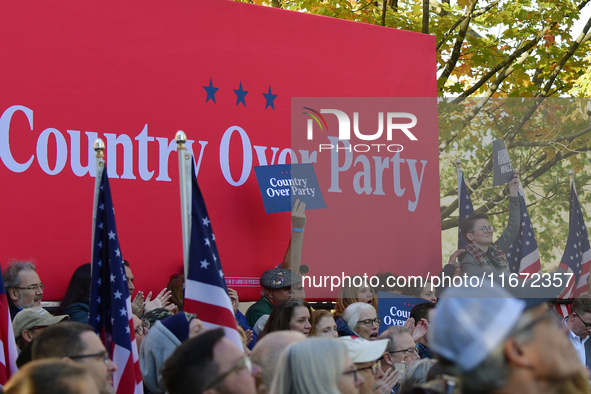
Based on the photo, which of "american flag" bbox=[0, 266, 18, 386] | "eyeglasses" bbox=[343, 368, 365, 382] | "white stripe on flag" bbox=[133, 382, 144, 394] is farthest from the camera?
"american flag" bbox=[0, 266, 18, 386]

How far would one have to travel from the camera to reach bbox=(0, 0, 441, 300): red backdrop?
232 inches

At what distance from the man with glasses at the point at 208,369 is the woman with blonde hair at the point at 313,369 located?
17 cm

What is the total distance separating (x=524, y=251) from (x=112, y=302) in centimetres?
483

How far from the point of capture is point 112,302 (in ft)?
14.0

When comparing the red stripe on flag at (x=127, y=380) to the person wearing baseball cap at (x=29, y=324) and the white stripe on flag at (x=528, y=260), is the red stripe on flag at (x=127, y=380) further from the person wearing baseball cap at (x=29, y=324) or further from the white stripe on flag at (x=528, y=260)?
the white stripe on flag at (x=528, y=260)

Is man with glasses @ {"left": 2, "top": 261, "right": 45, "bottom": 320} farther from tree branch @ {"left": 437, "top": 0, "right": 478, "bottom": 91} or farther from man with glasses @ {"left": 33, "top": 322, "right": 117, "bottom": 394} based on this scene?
tree branch @ {"left": 437, "top": 0, "right": 478, "bottom": 91}

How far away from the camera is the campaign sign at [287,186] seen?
6863mm

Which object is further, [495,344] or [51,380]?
[51,380]

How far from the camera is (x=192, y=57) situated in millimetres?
6723

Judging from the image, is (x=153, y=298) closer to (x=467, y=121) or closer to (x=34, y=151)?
(x=34, y=151)

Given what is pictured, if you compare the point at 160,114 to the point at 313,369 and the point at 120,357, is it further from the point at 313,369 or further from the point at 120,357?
the point at 313,369

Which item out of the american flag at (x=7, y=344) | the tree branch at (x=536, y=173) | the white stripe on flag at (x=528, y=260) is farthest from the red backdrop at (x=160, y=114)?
the american flag at (x=7, y=344)

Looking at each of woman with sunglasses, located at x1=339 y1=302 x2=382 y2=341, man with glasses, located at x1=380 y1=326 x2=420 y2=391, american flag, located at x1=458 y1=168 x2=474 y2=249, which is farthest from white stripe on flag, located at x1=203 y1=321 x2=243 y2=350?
american flag, located at x1=458 y1=168 x2=474 y2=249

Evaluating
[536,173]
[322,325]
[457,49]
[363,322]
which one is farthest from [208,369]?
[457,49]
